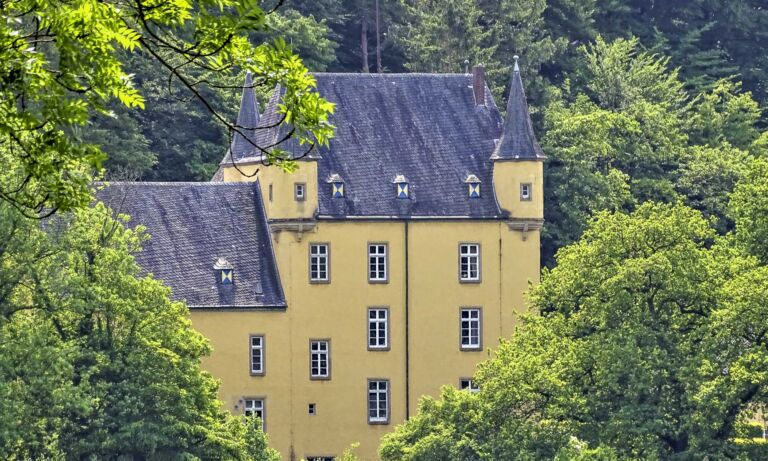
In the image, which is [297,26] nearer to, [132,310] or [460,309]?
[460,309]

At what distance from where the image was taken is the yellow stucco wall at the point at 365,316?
61.9 meters

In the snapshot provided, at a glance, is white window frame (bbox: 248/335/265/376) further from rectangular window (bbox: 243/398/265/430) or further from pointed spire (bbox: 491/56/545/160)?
pointed spire (bbox: 491/56/545/160)

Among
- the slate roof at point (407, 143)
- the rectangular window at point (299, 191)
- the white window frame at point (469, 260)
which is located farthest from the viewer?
the white window frame at point (469, 260)

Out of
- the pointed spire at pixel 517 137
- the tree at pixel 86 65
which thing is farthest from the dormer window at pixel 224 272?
the tree at pixel 86 65

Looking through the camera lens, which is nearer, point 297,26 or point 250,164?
point 250,164

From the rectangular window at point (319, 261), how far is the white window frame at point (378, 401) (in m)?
3.37

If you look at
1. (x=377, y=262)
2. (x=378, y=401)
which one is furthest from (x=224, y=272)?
(x=378, y=401)

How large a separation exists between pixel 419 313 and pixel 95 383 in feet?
54.5

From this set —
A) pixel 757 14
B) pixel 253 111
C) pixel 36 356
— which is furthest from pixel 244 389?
pixel 757 14

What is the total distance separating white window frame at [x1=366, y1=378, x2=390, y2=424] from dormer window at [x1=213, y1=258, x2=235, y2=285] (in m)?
5.19

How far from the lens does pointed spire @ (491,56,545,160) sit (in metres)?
63.9

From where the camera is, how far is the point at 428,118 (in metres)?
65.2

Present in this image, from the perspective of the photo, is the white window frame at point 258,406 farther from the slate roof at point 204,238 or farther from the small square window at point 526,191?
the small square window at point 526,191

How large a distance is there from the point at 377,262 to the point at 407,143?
392 cm
